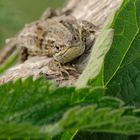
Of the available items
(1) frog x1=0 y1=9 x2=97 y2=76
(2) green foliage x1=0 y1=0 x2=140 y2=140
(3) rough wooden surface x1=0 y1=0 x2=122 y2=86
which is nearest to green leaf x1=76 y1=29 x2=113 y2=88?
(2) green foliage x1=0 y1=0 x2=140 y2=140

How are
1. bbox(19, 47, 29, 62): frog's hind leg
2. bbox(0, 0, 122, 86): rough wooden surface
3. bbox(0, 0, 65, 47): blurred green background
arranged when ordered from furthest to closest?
bbox(19, 47, 29, 62): frog's hind leg < bbox(0, 0, 65, 47): blurred green background < bbox(0, 0, 122, 86): rough wooden surface

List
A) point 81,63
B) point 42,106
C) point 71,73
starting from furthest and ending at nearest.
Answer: point 81,63 → point 71,73 → point 42,106

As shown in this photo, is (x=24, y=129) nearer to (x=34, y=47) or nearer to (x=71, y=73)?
(x=71, y=73)

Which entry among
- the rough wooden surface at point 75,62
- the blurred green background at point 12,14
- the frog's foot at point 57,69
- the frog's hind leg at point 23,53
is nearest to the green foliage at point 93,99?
the rough wooden surface at point 75,62

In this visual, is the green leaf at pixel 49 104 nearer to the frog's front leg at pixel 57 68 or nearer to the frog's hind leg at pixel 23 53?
the frog's front leg at pixel 57 68

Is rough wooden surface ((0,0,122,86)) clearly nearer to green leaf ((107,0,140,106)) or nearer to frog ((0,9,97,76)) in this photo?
frog ((0,9,97,76))

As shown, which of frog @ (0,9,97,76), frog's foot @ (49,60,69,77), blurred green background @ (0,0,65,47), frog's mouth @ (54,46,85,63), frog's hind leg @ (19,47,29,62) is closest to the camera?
frog's foot @ (49,60,69,77)

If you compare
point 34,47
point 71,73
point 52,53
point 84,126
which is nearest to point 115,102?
point 84,126
